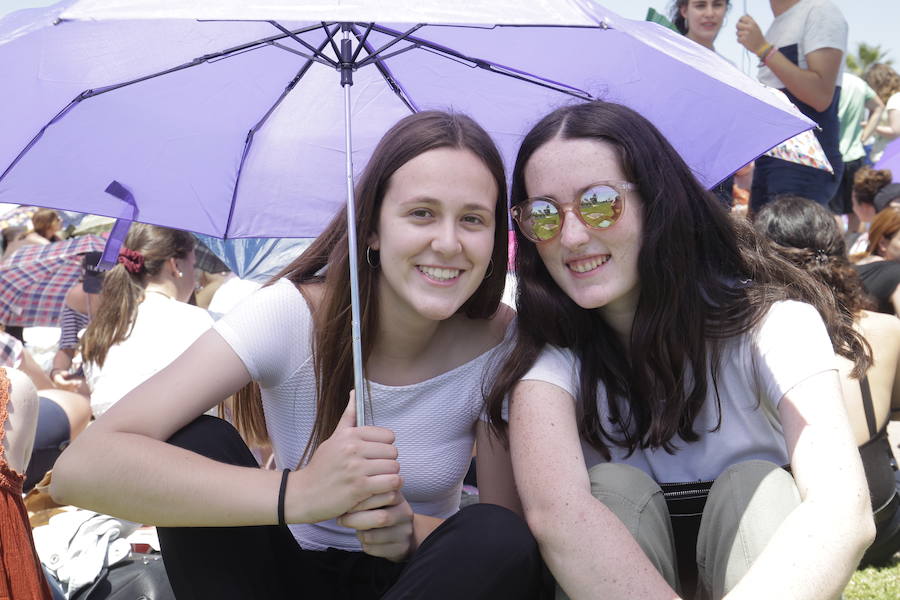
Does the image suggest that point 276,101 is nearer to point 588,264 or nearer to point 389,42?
point 389,42

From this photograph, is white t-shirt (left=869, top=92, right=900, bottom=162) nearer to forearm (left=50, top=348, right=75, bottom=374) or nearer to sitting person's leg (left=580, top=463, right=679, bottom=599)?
sitting person's leg (left=580, top=463, right=679, bottom=599)

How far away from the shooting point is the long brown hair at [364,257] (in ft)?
7.89

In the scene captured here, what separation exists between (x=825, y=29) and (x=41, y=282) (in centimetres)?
490

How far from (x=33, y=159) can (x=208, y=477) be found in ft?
4.22

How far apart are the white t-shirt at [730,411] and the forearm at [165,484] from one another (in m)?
0.72

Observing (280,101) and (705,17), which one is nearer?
(280,101)

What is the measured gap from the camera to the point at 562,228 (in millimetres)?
2338

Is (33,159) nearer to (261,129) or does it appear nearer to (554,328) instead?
(261,129)

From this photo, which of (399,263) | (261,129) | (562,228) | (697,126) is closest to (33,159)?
(261,129)

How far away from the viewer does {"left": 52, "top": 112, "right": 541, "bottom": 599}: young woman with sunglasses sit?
2062mm

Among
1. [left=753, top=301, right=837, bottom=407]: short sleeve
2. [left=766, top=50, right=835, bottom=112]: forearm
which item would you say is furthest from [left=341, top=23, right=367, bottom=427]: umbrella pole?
[left=766, top=50, right=835, bottom=112]: forearm

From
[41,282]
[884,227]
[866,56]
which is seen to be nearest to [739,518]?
[884,227]

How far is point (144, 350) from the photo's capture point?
13.9 feet

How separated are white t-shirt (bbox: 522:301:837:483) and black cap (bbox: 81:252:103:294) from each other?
3515 mm
